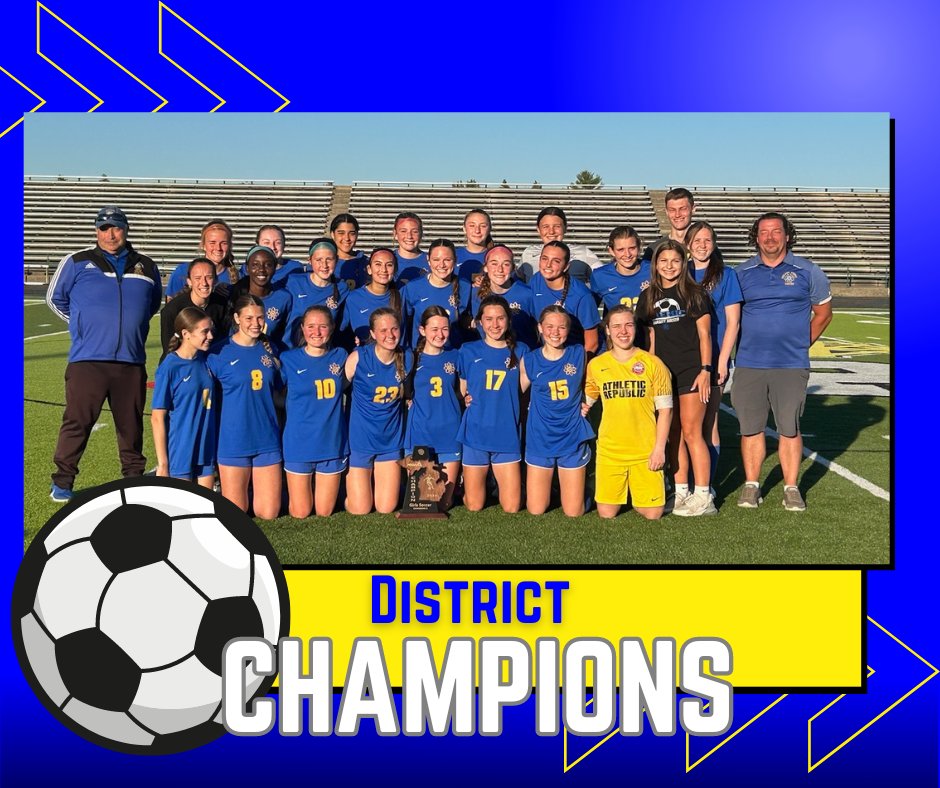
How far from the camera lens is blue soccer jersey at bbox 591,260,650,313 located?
17.1ft

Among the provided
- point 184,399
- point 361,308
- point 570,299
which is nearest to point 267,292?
point 361,308

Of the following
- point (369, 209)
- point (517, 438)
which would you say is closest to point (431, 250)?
point (517, 438)

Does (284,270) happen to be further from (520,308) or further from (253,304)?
(520,308)

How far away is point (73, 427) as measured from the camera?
4.82 metres

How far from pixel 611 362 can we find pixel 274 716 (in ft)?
8.20

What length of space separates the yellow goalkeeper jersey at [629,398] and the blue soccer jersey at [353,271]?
1355mm

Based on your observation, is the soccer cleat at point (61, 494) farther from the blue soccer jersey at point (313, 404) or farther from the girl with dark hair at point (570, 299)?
the girl with dark hair at point (570, 299)

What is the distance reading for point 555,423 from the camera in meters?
5.02

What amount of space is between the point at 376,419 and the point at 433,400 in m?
0.30

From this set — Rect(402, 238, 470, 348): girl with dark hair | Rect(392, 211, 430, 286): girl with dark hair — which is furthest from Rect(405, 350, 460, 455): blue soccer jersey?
Rect(392, 211, 430, 286): girl with dark hair

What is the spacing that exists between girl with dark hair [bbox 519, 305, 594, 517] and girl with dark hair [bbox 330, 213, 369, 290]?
3.49ft

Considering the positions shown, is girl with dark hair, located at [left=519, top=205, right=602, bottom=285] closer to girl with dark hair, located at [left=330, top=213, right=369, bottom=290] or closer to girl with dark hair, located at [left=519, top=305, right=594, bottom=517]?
girl with dark hair, located at [left=519, top=305, right=594, bottom=517]

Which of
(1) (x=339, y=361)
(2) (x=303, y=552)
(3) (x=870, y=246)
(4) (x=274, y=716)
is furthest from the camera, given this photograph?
(3) (x=870, y=246)

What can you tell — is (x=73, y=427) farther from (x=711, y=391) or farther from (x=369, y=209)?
(x=369, y=209)
